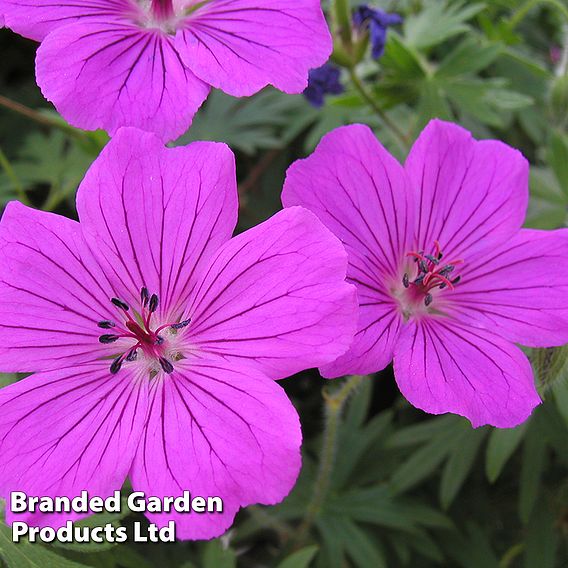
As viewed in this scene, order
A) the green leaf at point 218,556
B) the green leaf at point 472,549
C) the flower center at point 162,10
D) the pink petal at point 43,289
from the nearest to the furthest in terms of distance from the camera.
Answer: the pink petal at point 43,289, the flower center at point 162,10, the green leaf at point 218,556, the green leaf at point 472,549

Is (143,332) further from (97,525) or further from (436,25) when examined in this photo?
(436,25)

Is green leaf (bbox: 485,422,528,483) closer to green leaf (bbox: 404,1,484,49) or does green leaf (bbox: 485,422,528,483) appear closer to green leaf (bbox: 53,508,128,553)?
green leaf (bbox: 53,508,128,553)

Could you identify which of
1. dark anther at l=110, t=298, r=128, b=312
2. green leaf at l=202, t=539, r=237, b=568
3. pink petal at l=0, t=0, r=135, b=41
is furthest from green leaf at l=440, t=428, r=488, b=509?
pink petal at l=0, t=0, r=135, b=41

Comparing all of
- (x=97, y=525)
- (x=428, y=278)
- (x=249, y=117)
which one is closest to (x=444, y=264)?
(x=428, y=278)

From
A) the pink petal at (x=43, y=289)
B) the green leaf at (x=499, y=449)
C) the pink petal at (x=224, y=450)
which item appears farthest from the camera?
the green leaf at (x=499, y=449)

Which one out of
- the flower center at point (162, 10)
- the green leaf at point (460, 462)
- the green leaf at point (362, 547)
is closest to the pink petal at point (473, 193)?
the flower center at point (162, 10)

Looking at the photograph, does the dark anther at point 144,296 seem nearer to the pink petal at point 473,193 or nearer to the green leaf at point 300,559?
the pink petal at point 473,193
